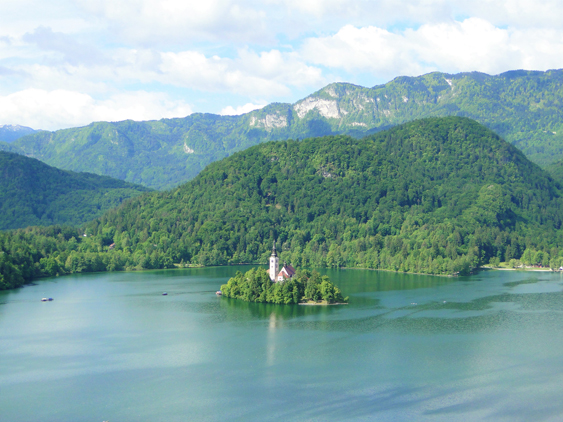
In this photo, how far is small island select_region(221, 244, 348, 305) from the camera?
9112 cm

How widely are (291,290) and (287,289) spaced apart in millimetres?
586

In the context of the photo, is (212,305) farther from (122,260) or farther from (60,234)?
(60,234)

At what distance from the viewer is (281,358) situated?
62125mm

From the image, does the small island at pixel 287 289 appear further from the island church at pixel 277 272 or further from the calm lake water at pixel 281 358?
the calm lake water at pixel 281 358

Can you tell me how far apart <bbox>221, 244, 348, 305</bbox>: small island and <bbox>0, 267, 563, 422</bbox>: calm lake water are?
2.30 meters

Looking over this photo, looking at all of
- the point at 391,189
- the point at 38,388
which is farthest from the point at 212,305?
the point at 391,189

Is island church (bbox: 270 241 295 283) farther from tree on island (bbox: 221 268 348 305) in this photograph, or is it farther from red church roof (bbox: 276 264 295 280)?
tree on island (bbox: 221 268 348 305)

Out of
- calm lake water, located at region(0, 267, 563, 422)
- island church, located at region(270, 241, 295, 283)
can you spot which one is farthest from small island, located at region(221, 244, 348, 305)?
calm lake water, located at region(0, 267, 563, 422)

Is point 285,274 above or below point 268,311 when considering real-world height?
above

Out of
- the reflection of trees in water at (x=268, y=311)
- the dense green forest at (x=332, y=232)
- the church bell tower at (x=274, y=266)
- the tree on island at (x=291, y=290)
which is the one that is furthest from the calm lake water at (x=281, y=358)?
the dense green forest at (x=332, y=232)

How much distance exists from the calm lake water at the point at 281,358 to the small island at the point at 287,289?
230 centimetres

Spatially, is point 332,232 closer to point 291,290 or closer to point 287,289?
point 291,290

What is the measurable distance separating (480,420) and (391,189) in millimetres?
152956

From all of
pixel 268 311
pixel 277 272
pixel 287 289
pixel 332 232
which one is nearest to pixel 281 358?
pixel 268 311
